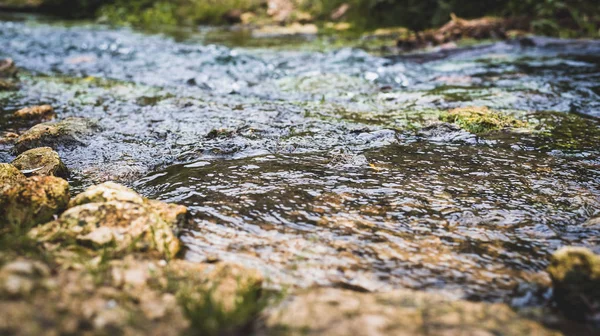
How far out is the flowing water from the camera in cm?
258

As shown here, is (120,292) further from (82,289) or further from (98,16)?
(98,16)

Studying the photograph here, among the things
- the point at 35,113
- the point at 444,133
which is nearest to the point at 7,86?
the point at 35,113

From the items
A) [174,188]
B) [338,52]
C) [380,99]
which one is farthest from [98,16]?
[174,188]

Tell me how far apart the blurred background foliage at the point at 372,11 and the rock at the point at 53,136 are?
490 inches

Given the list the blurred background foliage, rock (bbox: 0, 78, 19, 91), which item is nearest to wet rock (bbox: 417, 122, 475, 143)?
rock (bbox: 0, 78, 19, 91)

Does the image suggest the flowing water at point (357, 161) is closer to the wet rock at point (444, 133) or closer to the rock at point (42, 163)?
the wet rock at point (444, 133)

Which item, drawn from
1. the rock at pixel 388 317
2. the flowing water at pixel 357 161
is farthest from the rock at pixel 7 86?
the rock at pixel 388 317

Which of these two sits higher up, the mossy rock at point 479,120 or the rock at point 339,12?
the rock at point 339,12

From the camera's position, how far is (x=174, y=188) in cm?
356

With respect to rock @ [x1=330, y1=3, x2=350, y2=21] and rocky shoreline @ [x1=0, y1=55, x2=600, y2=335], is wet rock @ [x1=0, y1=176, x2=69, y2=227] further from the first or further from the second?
rock @ [x1=330, y1=3, x2=350, y2=21]

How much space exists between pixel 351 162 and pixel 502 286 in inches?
77.7

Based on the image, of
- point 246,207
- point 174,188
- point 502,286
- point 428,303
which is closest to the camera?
point 428,303

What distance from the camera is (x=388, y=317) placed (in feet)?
6.02

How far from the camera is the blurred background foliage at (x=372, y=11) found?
12164mm
